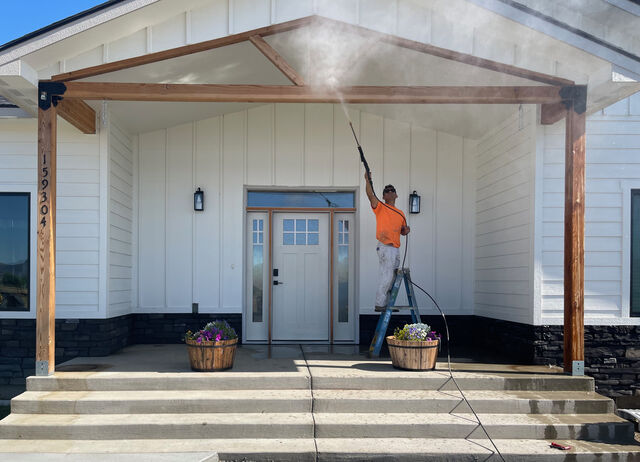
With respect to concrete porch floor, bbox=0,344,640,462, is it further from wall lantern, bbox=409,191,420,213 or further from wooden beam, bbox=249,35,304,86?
wooden beam, bbox=249,35,304,86

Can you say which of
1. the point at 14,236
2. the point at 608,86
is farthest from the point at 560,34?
the point at 14,236

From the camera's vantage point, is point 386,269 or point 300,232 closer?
point 386,269

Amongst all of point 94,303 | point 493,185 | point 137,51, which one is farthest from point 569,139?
point 94,303

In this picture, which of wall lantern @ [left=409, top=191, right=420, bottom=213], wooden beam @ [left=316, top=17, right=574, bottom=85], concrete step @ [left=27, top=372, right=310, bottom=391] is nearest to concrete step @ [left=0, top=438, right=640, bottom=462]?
concrete step @ [left=27, top=372, right=310, bottom=391]

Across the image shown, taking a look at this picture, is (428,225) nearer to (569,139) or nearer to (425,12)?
(569,139)

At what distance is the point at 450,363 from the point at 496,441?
4.76 feet

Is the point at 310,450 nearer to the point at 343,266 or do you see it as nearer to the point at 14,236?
the point at 343,266

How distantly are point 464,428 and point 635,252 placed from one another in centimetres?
312

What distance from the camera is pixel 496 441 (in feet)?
16.1

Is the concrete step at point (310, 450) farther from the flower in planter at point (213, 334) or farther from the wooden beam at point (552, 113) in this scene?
the wooden beam at point (552, 113)

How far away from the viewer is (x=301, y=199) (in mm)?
8047

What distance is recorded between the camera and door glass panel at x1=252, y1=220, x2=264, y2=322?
7980mm

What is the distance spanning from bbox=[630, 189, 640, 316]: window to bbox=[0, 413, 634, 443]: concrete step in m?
1.91

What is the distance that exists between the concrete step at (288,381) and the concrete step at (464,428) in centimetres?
45
